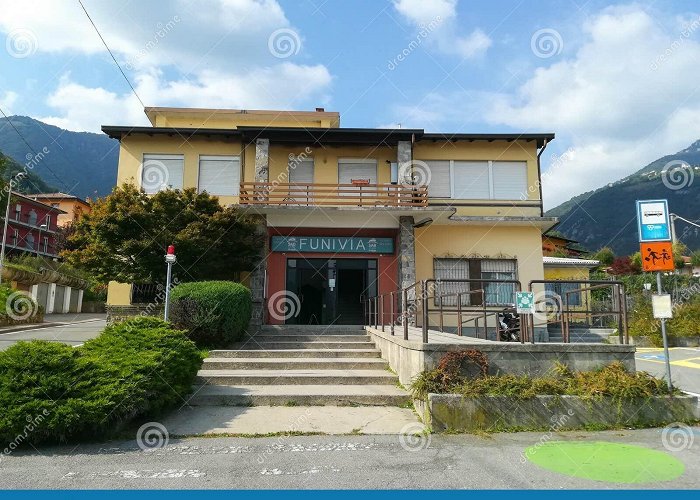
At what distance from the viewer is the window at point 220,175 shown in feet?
54.3

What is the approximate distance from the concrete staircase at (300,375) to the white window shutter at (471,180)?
7.34 metres

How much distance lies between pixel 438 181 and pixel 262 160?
6011 millimetres

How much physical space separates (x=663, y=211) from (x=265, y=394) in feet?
21.9

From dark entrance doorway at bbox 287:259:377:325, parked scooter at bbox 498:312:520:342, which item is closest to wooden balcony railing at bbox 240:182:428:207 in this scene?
dark entrance doorway at bbox 287:259:377:325

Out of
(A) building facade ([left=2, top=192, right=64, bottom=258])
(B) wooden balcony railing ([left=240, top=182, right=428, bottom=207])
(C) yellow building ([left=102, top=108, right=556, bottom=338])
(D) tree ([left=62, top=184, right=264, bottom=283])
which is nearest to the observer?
(D) tree ([left=62, top=184, right=264, bottom=283])

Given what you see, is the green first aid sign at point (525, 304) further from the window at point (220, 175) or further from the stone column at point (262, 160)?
the window at point (220, 175)

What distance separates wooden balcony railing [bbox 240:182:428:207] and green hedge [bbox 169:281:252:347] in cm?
447

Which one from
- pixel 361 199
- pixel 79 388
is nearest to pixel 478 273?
pixel 361 199

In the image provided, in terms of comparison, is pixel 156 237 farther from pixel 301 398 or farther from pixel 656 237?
pixel 656 237

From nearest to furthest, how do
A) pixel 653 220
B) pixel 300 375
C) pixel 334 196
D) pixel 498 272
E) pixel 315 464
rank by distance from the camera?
pixel 315 464 < pixel 653 220 < pixel 300 375 < pixel 334 196 < pixel 498 272

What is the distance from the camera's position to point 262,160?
51.9 ft

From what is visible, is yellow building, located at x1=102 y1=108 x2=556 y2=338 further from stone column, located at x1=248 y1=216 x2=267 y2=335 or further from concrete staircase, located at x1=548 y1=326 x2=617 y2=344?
concrete staircase, located at x1=548 y1=326 x2=617 y2=344

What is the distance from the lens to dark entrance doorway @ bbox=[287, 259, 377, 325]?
16.1 metres

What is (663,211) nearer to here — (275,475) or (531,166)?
(275,475)
